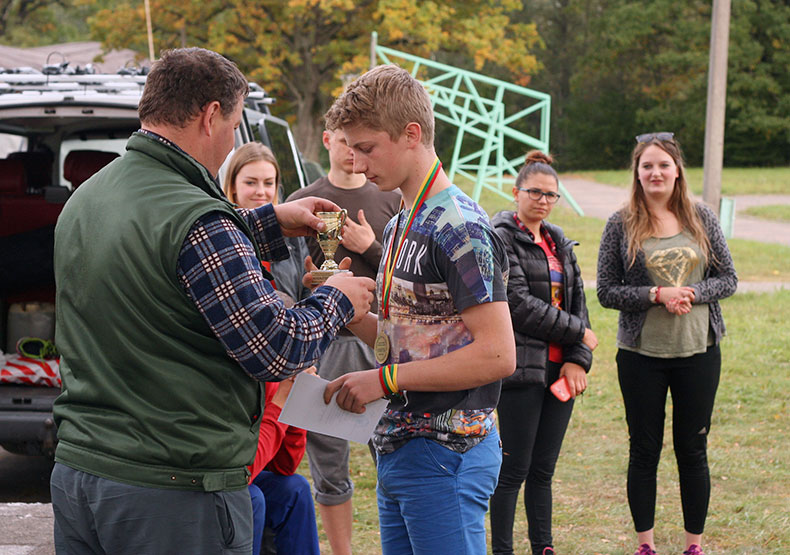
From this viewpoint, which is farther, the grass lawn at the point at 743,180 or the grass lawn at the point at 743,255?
the grass lawn at the point at 743,180

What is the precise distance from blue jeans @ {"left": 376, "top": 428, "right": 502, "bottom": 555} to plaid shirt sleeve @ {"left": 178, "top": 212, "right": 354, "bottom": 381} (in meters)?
0.53

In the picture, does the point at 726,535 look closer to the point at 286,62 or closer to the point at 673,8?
the point at 286,62

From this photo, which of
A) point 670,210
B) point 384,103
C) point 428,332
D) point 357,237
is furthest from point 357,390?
point 670,210

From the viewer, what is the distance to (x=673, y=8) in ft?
153

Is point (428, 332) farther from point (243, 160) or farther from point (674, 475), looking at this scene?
point (674, 475)

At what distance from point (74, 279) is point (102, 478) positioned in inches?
18.4

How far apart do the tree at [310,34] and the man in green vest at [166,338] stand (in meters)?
24.1

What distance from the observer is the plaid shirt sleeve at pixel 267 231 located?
2721 millimetres

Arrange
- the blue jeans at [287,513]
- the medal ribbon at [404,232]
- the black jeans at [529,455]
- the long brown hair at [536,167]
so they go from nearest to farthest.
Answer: the medal ribbon at [404,232] → the blue jeans at [287,513] → the black jeans at [529,455] → the long brown hair at [536,167]

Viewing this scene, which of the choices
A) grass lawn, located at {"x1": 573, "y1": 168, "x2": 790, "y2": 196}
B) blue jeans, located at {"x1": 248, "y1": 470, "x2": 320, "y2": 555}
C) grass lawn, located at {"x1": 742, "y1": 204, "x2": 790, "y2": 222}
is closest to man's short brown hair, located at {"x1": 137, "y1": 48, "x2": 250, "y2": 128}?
blue jeans, located at {"x1": 248, "y1": 470, "x2": 320, "y2": 555}

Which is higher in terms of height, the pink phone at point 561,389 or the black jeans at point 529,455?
the pink phone at point 561,389

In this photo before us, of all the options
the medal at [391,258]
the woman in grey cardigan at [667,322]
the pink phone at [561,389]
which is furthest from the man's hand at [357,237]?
the medal at [391,258]

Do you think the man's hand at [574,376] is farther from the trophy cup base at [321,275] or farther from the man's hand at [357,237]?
the trophy cup base at [321,275]

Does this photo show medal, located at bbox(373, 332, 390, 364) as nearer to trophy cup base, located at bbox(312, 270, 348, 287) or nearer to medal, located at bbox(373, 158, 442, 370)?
medal, located at bbox(373, 158, 442, 370)
